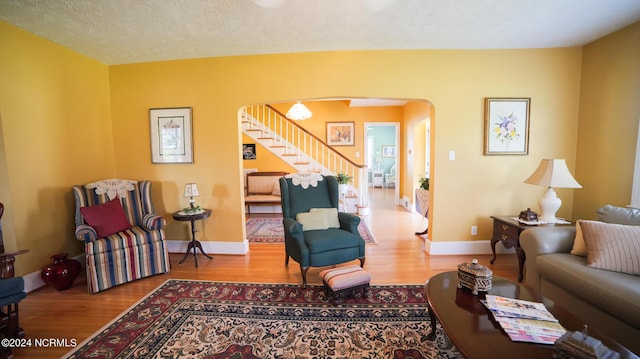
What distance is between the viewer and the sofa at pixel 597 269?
1.54 metres

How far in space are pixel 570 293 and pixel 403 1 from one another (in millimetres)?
2701

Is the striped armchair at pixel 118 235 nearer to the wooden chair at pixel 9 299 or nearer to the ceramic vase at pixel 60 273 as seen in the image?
the ceramic vase at pixel 60 273

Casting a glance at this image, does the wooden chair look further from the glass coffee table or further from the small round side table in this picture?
the glass coffee table

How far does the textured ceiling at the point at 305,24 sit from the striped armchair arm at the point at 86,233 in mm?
2058

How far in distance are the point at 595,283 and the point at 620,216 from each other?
2.72 ft

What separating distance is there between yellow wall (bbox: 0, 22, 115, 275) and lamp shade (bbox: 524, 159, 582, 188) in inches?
211

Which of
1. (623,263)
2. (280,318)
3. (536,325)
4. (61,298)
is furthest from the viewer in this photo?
(61,298)

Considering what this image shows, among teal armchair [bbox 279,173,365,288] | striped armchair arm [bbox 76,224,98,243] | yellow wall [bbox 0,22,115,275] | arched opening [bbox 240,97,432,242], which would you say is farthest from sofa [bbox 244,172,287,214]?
striped armchair arm [bbox 76,224,98,243]

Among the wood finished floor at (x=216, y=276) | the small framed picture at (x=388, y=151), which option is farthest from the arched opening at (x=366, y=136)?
the small framed picture at (x=388, y=151)

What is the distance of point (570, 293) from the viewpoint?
187 cm

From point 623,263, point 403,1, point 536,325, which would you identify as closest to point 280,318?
point 536,325

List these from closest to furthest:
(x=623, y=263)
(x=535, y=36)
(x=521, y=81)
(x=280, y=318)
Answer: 1. (x=623, y=263)
2. (x=280, y=318)
3. (x=535, y=36)
4. (x=521, y=81)

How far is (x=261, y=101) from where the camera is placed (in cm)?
338

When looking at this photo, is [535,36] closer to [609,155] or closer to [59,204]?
[609,155]
